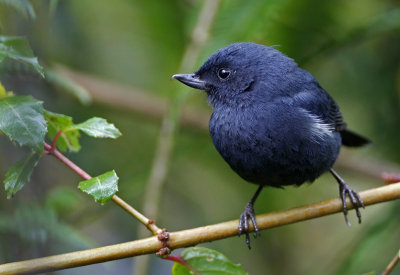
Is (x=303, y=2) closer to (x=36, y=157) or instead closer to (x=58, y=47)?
(x=58, y=47)

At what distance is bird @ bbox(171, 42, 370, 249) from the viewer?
3.31 m

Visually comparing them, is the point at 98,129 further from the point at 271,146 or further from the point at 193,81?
the point at 193,81

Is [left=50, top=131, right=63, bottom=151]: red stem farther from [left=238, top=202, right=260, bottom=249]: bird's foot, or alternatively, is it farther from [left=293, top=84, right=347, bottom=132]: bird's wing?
[left=293, top=84, right=347, bottom=132]: bird's wing

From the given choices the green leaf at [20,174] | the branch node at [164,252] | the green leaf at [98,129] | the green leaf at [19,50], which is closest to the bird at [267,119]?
the branch node at [164,252]

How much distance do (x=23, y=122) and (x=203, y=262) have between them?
99 cm

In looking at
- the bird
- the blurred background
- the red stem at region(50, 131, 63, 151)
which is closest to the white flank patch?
the bird

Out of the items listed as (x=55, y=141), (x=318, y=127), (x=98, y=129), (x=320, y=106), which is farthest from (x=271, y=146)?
(x=55, y=141)

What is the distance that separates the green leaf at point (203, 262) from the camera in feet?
8.13

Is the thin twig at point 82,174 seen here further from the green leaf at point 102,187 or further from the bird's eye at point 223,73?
the bird's eye at point 223,73

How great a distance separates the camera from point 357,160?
5172 millimetres

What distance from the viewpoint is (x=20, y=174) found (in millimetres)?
2199

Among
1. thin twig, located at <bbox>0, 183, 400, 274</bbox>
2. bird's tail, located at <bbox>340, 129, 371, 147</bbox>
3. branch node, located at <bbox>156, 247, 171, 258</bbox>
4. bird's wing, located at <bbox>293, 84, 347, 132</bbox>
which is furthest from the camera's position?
bird's tail, located at <bbox>340, 129, 371, 147</bbox>

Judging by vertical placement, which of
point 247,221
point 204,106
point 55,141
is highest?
point 55,141

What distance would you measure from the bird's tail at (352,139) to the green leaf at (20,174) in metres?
2.87
